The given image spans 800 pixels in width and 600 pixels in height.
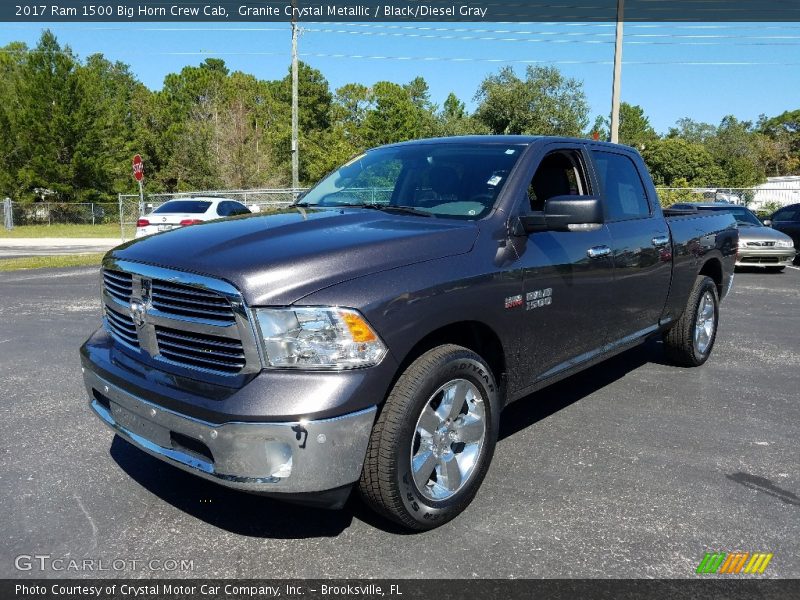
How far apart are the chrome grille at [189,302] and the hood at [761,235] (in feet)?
47.5

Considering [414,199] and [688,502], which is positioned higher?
[414,199]

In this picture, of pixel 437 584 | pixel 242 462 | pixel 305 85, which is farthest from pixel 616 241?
pixel 305 85

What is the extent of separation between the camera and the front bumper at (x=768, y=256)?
555 inches

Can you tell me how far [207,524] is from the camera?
10.3 ft

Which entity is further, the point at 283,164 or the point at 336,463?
the point at 283,164

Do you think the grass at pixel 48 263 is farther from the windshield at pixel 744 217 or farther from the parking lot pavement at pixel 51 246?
the windshield at pixel 744 217

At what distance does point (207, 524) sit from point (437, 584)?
1.19m

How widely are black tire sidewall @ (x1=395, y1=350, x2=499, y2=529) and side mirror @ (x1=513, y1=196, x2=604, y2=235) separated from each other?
0.84 metres

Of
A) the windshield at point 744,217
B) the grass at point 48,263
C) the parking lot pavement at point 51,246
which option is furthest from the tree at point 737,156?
the grass at point 48,263

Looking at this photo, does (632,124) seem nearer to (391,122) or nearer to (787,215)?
(391,122)

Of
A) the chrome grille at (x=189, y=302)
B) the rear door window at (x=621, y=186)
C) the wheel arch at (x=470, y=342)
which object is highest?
the rear door window at (x=621, y=186)

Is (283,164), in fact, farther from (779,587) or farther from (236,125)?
(779,587)

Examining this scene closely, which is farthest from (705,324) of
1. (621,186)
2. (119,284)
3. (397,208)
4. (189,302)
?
(119,284)

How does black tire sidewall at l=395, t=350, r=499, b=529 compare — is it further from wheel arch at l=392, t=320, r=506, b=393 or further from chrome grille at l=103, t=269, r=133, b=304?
chrome grille at l=103, t=269, r=133, b=304
